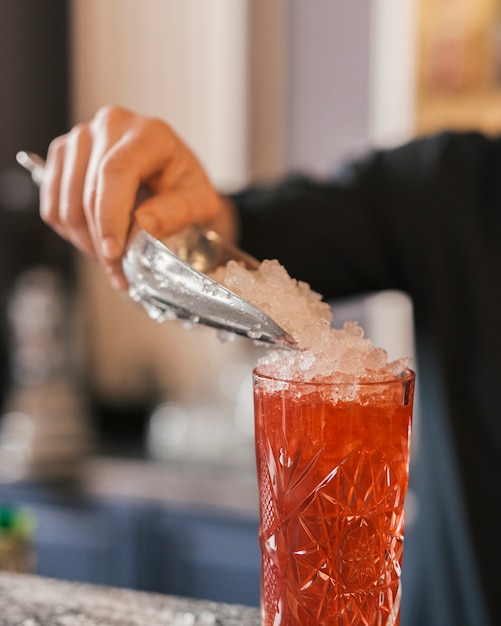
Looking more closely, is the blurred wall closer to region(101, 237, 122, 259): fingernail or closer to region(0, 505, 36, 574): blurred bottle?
region(0, 505, 36, 574): blurred bottle

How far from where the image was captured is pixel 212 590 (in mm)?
2248

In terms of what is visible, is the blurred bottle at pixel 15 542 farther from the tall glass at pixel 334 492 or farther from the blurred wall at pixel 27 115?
the blurred wall at pixel 27 115

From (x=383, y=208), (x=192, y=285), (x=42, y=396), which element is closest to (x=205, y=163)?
(x=42, y=396)

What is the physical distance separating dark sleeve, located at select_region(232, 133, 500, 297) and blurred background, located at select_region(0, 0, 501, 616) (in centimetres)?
100

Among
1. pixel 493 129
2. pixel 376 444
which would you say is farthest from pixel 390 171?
pixel 493 129

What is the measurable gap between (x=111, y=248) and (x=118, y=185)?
6 centimetres

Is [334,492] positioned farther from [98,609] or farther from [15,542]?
[15,542]

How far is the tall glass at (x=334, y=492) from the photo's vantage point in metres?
0.60

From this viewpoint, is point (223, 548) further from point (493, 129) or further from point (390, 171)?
point (493, 129)

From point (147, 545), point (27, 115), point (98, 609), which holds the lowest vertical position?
point (147, 545)

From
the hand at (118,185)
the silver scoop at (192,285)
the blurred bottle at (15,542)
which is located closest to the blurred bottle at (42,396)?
the blurred bottle at (15,542)

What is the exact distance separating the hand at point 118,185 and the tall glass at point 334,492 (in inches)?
8.9

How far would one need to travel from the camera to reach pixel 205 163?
2775 mm

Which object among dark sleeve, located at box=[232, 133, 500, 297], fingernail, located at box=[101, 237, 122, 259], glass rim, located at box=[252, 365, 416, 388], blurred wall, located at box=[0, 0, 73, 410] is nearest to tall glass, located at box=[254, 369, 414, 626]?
glass rim, located at box=[252, 365, 416, 388]
